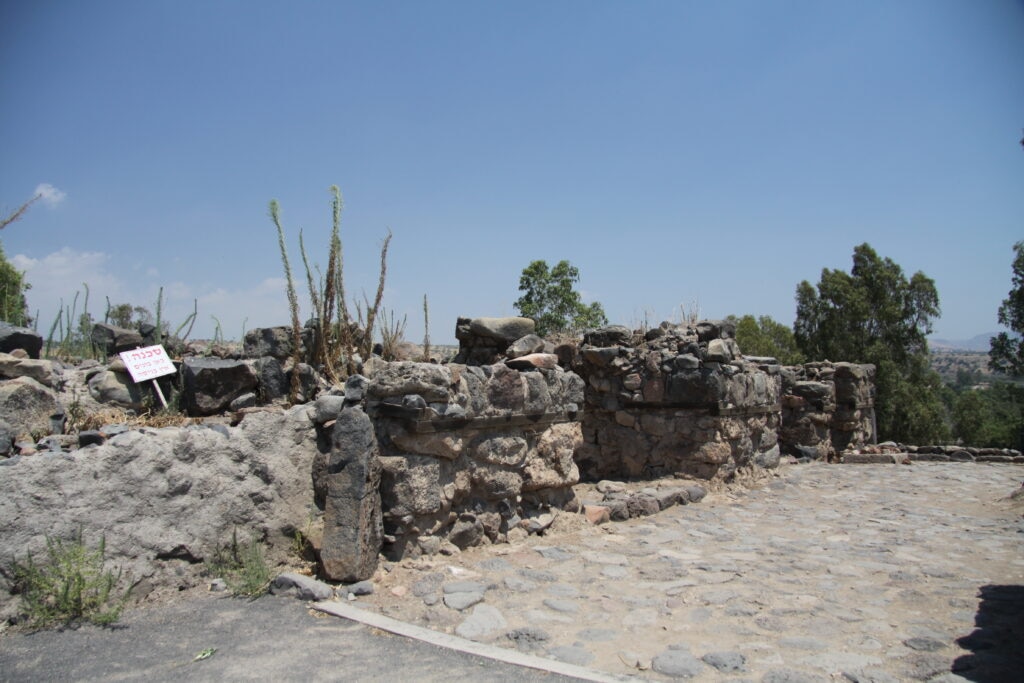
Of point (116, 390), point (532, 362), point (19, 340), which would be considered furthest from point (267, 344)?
point (532, 362)

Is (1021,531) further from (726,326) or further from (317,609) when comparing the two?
(317,609)

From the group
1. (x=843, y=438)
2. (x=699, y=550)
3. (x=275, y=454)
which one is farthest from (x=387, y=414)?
(x=843, y=438)

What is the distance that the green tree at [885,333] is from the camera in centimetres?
2448

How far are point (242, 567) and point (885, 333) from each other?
28081mm

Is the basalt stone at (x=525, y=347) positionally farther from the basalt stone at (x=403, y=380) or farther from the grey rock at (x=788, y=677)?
the grey rock at (x=788, y=677)

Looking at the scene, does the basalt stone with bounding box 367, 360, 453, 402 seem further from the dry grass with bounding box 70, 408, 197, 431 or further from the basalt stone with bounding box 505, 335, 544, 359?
the basalt stone with bounding box 505, 335, 544, 359

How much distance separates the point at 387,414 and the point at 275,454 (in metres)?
0.81

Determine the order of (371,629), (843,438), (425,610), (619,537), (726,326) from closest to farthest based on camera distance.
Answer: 1. (371,629)
2. (425,610)
3. (619,537)
4. (726,326)
5. (843,438)

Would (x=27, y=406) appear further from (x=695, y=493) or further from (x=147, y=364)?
(x=695, y=493)

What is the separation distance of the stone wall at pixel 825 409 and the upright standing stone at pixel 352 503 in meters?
9.65

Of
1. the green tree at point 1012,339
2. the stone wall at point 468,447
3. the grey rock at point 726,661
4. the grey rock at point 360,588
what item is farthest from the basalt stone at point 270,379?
the green tree at point 1012,339

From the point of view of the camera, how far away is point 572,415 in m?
6.39

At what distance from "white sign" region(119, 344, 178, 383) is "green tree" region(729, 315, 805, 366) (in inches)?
1048

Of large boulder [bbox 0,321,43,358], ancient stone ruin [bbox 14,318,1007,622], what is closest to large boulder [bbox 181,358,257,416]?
ancient stone ruin [bbox 14,318,1007,622]
